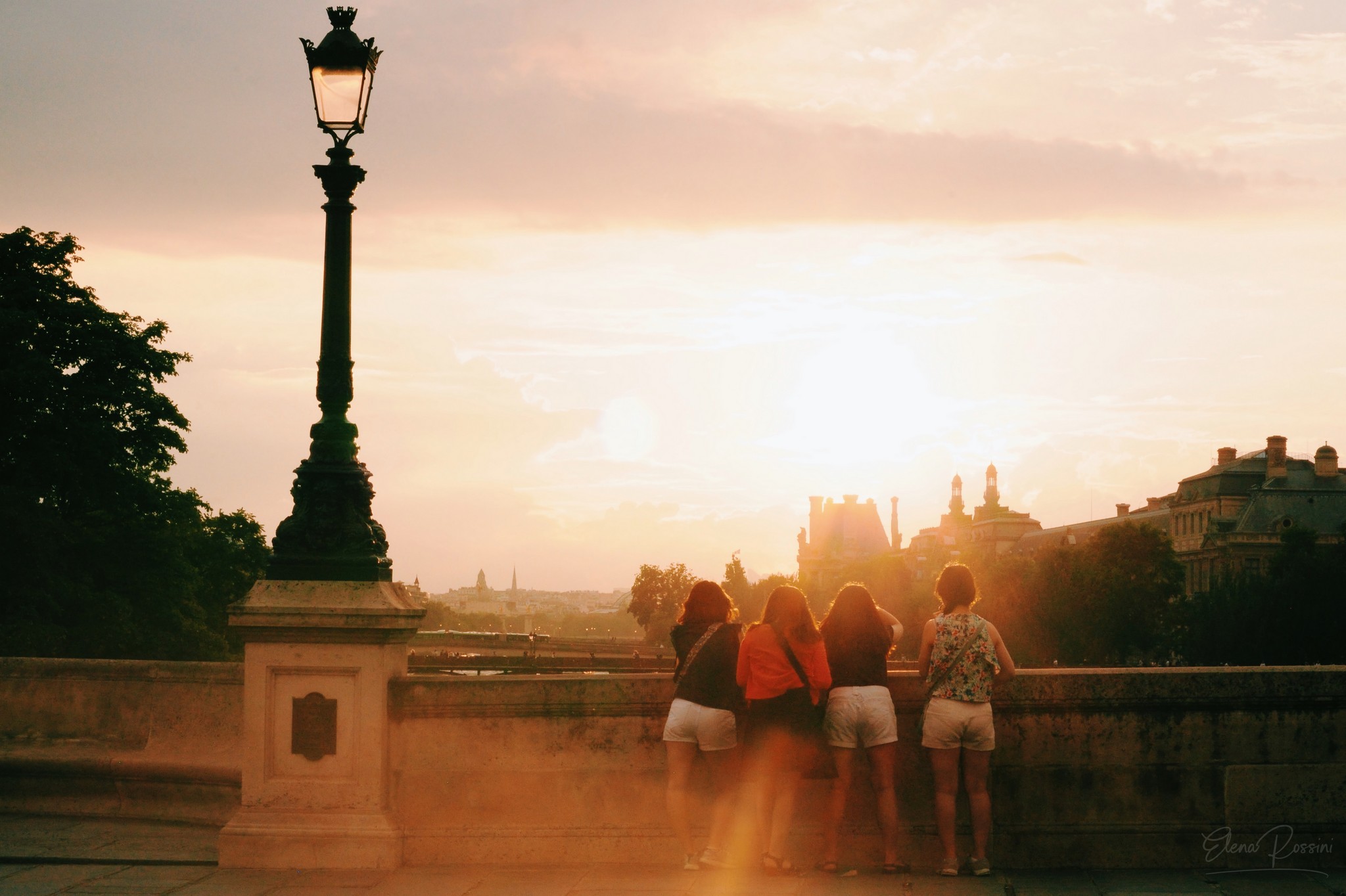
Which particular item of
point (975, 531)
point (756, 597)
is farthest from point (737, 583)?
point (975, 531)

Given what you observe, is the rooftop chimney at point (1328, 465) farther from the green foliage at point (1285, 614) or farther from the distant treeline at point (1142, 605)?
the green foliage at point (1285, 614)

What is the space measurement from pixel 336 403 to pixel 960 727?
4.16 meters

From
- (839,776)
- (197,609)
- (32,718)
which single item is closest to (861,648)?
(839,776)

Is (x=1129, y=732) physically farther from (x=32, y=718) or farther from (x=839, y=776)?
(x=32, y=718)

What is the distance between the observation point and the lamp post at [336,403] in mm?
8164

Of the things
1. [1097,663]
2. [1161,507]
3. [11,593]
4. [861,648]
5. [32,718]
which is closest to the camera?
[861,648]

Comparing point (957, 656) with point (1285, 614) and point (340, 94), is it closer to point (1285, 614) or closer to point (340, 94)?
point (340, 94)

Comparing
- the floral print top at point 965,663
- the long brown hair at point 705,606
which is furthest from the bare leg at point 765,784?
the floral print top at point 965,663

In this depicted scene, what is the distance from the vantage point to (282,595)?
26.6ft

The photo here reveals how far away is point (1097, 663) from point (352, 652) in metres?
73.5

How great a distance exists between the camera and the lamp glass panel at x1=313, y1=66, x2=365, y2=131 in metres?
8.35

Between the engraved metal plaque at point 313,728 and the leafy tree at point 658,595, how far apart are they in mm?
127488

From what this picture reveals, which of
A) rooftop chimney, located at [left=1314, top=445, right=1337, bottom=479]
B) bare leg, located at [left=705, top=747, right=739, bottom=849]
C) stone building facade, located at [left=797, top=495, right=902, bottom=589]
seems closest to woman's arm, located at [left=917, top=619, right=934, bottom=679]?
bare leg, located at [left=705, top=747, right=739, bottom=849]

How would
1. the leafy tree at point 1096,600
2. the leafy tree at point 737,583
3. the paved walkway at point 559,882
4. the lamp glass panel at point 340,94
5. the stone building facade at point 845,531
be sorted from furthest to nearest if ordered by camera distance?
the stone building facade at point 845,531 → the leafy tree at point 737,583 → the leafy tree at point 1096,600 → the lamp glass panel at point 340,94 → the paved walkway at point 559,882
